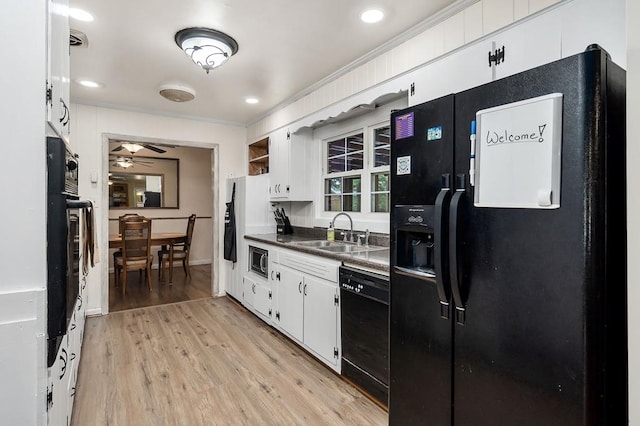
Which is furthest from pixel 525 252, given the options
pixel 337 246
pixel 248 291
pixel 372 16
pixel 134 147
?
pixel 134 147

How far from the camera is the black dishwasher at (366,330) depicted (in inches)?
82.3

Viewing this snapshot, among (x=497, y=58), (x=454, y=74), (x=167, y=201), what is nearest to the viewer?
(x=497, y=58)

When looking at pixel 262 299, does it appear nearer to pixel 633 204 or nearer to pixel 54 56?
pixel 54 56

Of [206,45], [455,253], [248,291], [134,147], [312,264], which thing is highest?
[206,45]

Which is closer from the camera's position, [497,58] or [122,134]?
[497,58]

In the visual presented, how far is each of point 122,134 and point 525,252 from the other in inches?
177

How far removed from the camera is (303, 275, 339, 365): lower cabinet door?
253cm

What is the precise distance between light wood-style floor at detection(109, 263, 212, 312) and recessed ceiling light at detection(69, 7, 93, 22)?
126 inches

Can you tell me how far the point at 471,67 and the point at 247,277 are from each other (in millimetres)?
3165

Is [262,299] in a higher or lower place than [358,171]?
lower

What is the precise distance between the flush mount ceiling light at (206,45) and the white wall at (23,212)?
1507 millimetres

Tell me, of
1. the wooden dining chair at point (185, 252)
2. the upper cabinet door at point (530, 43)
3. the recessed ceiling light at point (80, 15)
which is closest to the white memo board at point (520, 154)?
the upper cabinet door at point (530, 43)

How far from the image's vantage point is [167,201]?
22.3 ft

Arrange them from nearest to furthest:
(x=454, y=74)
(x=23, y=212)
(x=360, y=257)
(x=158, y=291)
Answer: (x=23, y=212) < (x=454, y=74) < (x=360, y=257) < (x=158, y=291)
